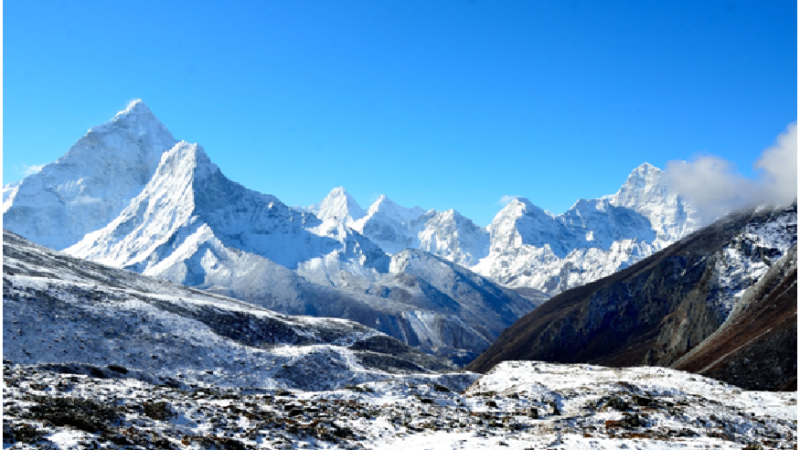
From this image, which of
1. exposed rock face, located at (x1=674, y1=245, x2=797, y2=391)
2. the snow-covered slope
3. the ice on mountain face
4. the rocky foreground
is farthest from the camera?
the ice on mountain face

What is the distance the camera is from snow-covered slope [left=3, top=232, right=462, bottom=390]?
51969mm

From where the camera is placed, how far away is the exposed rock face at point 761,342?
87.9m

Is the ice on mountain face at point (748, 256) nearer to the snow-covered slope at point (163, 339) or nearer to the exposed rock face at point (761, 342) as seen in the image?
the exposed rock face at point (761, 342)

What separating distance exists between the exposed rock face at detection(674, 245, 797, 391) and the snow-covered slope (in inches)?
2066

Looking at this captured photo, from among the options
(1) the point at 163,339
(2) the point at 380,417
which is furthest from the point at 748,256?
(2) the point at 380,417

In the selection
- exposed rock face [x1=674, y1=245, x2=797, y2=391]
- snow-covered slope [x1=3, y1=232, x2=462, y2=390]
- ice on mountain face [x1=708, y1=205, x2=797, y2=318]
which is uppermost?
ice on mountain face [x1=708, y1=205, x2=797, y2=318]

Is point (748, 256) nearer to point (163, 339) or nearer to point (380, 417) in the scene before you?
point (163, 339)

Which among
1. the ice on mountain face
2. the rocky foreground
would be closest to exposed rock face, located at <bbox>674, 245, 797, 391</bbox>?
the ice on mountain face

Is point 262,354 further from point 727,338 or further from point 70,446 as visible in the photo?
point 727,338

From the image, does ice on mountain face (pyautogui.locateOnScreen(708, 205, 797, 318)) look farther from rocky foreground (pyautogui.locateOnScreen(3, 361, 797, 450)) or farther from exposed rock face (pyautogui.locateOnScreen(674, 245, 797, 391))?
rocky foreground (pyautogui.locateOnScreen(3, 361, 797, 450))

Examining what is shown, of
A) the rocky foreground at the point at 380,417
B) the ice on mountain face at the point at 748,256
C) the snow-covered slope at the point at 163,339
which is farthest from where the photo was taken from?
the ice on mountain face at the point at 748,256

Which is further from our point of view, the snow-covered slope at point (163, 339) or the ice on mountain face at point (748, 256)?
the ice on mountain face at point (748, 256)

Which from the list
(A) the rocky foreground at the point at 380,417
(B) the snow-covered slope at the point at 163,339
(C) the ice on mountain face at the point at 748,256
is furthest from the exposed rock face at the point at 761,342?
(A) the rocky foreground at the point at 380,417

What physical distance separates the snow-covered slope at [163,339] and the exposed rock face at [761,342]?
5247 centimetres
